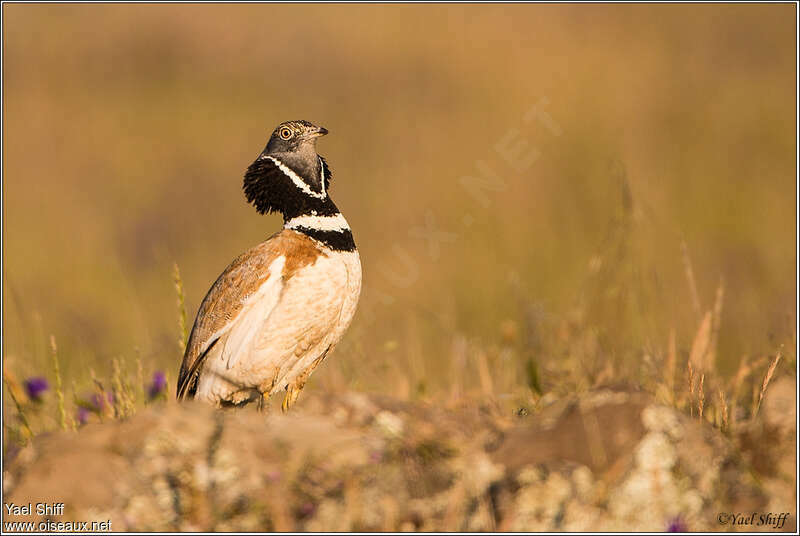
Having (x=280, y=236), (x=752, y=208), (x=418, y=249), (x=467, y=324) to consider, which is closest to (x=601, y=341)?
(x=280, y=236)

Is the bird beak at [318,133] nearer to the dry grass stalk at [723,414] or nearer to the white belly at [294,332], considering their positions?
the white belly at [294,332]

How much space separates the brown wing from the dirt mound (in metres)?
1.77

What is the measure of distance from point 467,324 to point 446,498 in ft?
31.2

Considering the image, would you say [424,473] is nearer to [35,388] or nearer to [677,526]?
[677,526]

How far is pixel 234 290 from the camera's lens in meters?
6.13

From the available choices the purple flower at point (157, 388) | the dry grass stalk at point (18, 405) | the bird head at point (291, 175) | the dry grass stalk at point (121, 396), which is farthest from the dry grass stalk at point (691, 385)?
the dry grass stalk at point (18, 405)

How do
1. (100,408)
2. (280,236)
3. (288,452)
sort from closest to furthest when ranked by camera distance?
1. (288,452)
2. (100,408)
3. (280,236)

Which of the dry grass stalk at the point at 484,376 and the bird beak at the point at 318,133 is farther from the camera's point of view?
the bird beak at the point at 318,133

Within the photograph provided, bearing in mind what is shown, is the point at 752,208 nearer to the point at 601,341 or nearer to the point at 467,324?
the point at 467,324

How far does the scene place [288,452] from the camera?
13.4 feet

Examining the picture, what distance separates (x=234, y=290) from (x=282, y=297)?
1.36 feet

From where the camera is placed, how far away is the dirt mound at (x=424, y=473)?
12.6 feet

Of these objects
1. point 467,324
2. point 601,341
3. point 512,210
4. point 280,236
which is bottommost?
point 467,324

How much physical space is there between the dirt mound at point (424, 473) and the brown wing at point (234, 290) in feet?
5.82
